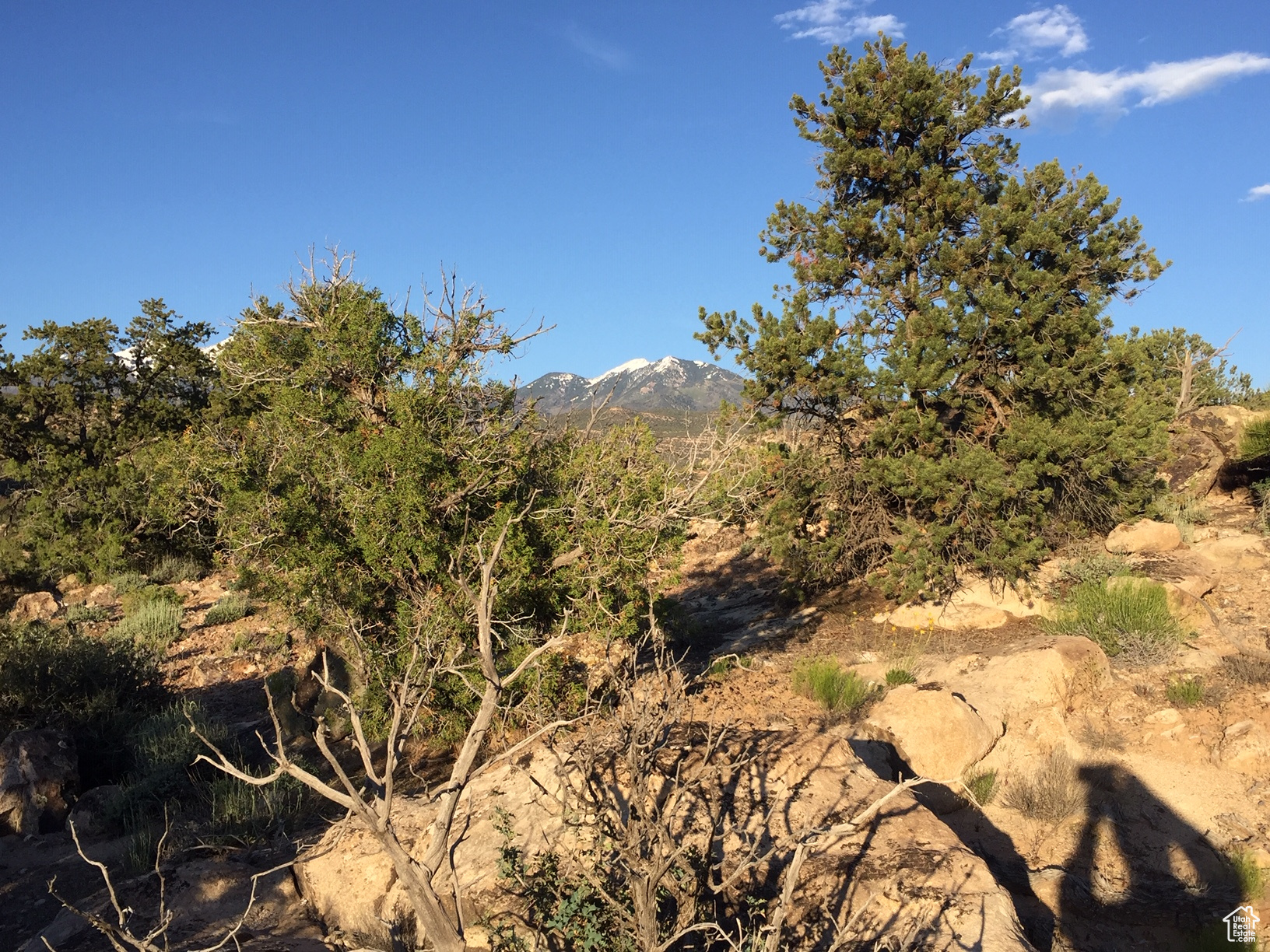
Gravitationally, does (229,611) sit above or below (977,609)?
above

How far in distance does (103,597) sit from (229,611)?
402 cm

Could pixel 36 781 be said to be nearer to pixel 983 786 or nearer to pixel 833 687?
pixel 833 687

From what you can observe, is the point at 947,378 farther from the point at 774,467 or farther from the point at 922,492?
the point at 774,467

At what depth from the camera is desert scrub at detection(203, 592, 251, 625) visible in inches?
546

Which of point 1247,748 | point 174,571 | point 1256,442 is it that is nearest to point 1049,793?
point 1247,748

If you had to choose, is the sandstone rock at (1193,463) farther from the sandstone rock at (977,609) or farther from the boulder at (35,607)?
the boulder at (35,607)

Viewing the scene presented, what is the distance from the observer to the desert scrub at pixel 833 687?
797 centimetres

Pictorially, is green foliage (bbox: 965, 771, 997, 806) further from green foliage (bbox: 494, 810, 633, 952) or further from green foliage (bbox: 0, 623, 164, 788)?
green foliage (bbox: 0, 623, 164, 788)

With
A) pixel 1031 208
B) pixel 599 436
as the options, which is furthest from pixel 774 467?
pixel 1031 208

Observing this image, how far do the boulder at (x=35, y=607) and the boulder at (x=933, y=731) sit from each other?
45.9 feet

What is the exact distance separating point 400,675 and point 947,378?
6.90m

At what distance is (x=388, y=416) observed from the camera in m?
7.49

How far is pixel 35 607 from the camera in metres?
14.6

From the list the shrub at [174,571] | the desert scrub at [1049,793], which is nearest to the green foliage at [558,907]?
the desert scrub at [1049,793]
